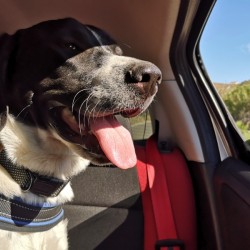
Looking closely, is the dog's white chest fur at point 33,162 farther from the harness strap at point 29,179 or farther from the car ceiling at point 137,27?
the car ceiling at point 137,27

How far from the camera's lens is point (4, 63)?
2.01 m

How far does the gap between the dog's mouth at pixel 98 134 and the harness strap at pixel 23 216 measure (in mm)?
326

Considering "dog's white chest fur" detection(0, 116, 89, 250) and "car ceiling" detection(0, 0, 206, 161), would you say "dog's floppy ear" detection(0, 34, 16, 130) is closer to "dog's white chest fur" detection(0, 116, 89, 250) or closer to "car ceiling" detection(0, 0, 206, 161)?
"dog's white chest fur" detection(0, 116, 89, 250)

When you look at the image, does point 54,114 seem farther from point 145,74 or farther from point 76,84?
point 145,74

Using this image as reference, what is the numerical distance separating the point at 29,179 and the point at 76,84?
0.44m

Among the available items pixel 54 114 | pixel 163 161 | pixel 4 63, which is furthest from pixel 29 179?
pixel 163 161

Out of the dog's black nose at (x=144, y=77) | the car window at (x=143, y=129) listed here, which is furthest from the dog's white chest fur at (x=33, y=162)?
the car window at (x=143, y=129)

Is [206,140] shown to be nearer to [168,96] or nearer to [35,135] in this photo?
[168,96]

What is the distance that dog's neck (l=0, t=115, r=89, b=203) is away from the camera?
6.13ft

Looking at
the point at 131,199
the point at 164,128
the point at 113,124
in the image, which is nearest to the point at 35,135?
the point at 113,124

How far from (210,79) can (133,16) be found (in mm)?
545

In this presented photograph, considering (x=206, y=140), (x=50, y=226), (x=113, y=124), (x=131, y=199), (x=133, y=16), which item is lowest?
(x=131, y=199)

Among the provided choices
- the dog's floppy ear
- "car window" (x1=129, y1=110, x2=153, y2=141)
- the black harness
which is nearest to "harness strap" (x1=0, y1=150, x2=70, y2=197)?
the black harness

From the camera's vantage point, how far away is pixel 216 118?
8.01 ft
